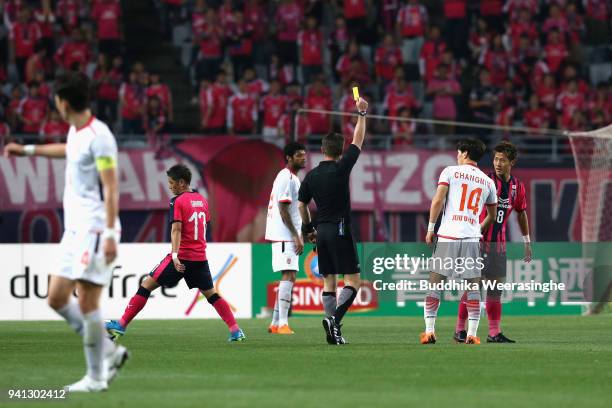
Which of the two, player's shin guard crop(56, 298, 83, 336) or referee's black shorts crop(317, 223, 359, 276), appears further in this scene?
referee's black shorts crop(317, 223, 359, 276)

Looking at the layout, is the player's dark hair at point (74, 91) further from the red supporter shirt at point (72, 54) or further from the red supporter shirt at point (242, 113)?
the red supporter shirt at point (72, 54)

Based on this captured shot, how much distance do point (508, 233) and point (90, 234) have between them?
49.8 ft

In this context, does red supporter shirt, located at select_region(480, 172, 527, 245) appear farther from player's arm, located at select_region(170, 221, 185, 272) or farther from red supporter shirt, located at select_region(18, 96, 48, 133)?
red supporter shirt, located at select_region(18, 96, 48, 133)

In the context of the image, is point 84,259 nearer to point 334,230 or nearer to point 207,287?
point 334,230

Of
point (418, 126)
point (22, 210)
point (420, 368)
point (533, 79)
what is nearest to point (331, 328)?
point (420, 368)

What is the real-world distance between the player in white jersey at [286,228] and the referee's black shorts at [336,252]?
181 cm

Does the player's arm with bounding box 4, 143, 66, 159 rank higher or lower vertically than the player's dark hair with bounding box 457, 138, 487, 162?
higher

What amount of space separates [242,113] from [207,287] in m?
12.0

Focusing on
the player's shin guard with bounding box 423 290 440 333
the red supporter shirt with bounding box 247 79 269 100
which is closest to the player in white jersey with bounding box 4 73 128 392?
the player's shin guard with bounding box 423 290 440 333

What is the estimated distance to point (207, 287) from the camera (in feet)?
51.1

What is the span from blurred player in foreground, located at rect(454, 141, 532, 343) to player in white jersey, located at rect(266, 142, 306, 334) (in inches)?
95.1

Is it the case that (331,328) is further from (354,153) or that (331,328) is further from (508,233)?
(508,233)

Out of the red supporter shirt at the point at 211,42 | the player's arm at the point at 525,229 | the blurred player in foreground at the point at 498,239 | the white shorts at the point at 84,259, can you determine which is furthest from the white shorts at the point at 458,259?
the red supporter shirt at the point at 211,42

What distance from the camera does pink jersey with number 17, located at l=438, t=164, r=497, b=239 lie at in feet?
48.0
